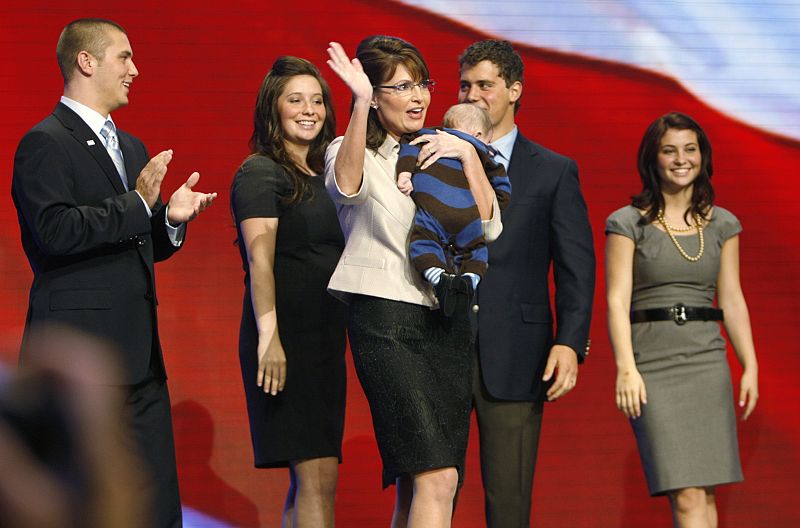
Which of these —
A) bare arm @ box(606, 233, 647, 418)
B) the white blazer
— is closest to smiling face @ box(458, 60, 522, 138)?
bare arm @ box(606, 233, 647, 418)

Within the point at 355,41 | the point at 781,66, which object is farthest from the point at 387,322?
the point at 781,66

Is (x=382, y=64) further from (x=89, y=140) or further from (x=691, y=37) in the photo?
(x=691, y=37)

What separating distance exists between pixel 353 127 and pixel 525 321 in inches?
38.9

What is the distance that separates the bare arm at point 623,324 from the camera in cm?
347

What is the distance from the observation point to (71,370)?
879 mm

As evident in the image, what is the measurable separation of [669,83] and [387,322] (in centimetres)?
239

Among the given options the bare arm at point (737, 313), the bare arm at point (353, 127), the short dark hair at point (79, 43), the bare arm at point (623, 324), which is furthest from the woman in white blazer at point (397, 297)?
the bare arm at point (737, 313)

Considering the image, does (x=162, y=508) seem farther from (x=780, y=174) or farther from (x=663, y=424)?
(x=780, y=174)

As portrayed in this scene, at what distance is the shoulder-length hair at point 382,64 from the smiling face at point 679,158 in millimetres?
1209

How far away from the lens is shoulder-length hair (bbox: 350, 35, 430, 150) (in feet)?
8.87

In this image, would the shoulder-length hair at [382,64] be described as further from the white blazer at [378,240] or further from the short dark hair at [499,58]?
the short dark hair at [499,58]

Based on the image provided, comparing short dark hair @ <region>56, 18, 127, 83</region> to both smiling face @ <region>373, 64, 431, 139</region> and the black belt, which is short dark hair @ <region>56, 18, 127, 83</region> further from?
the black belt

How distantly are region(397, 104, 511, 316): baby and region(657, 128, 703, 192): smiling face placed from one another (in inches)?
45.1

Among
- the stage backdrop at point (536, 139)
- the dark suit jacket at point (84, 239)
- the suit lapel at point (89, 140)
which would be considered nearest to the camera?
the dark suit jacket at point (84, 239)
